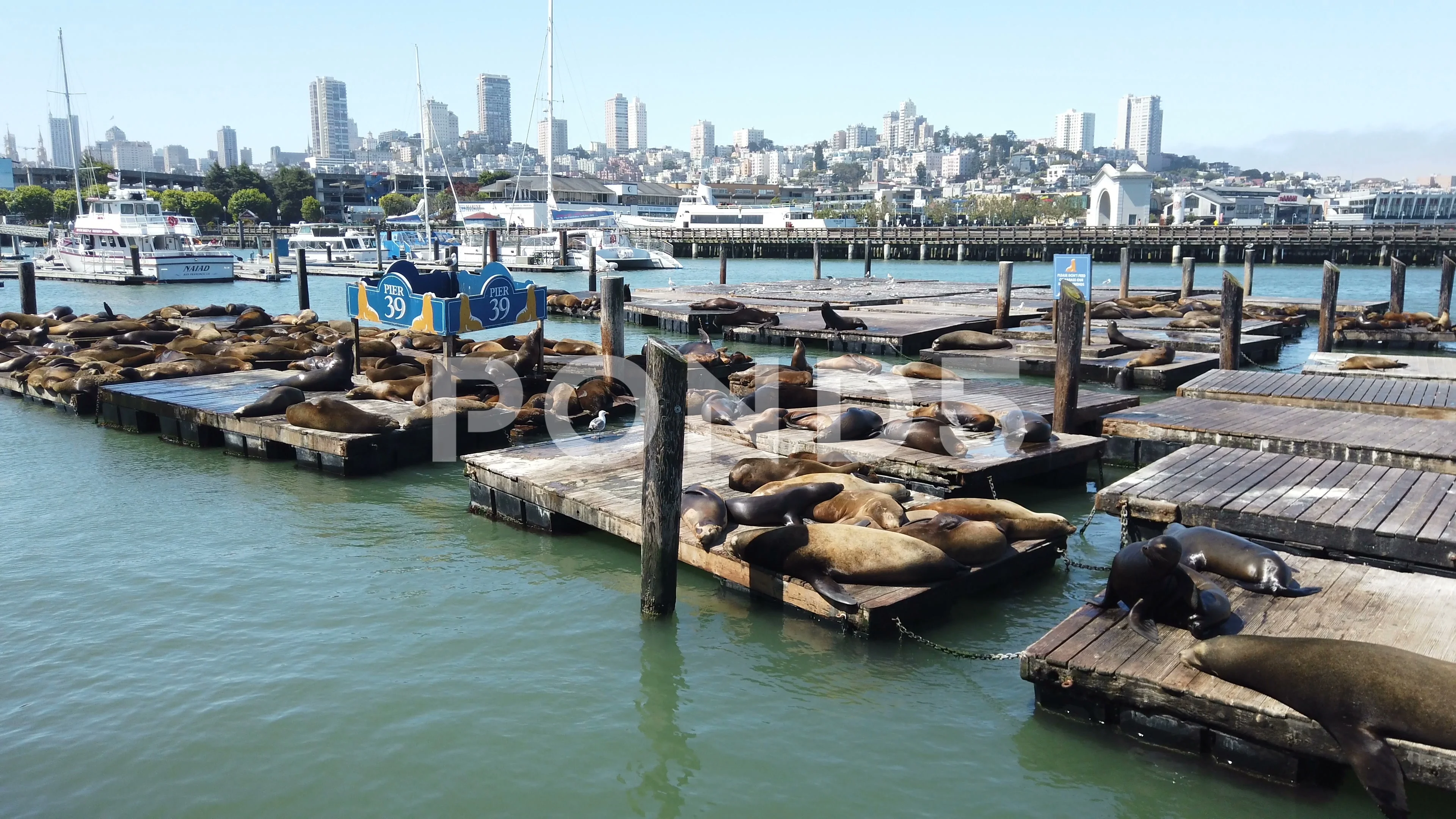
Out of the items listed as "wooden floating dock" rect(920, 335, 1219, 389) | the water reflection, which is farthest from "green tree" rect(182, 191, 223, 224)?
the water reflection

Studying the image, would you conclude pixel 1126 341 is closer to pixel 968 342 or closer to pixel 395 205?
pixel 968 342

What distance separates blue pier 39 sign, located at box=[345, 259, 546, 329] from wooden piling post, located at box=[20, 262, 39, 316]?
1445 centimetres

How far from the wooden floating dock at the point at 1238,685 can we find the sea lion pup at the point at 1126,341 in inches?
445

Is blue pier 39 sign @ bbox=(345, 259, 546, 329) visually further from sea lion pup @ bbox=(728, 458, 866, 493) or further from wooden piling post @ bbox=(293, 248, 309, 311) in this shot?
wooden piling post @ bbox=(293, 248, 309, 311)

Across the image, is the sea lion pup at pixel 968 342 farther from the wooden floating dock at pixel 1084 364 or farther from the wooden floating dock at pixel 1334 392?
the wooden floating dock at pixel 1334 392

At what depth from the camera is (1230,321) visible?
531 inches

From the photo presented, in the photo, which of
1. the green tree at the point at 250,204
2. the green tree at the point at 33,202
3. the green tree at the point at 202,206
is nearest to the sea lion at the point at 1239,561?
the green tree at the point at 250,204

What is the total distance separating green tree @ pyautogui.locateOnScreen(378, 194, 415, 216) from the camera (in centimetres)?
9862

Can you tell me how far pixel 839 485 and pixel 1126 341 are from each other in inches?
435

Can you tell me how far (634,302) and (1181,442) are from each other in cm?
1867

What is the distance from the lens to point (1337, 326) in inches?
794

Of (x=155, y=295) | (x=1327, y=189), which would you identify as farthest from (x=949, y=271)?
(x=1327, y=189)

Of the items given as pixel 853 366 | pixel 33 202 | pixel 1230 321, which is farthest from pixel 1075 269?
pixel 33 202

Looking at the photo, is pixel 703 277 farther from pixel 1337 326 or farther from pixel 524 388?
pixel 524 388
